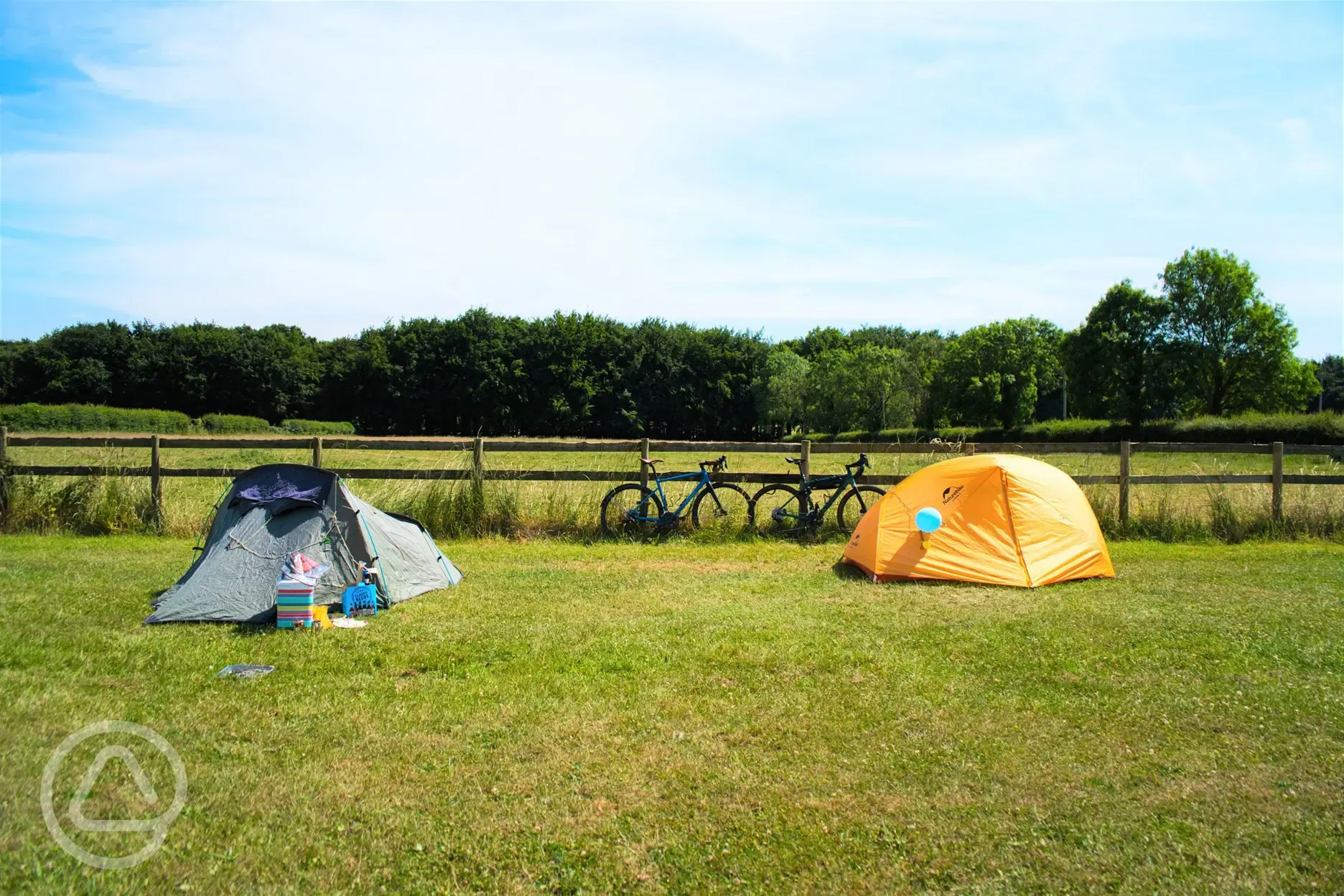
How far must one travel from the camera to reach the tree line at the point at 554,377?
51.8 m

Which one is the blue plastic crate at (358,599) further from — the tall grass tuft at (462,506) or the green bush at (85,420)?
the green bush at (85,420)

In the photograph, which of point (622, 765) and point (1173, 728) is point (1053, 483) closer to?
point (1173, 728)

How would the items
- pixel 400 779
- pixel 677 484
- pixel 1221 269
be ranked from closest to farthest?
pixel 400 779, pixel 677 484, pixel 1221 269

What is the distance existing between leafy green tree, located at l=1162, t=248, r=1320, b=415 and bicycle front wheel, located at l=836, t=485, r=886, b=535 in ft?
116

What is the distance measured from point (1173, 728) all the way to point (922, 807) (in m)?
1.85

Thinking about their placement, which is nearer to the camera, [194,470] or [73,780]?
[73,780]

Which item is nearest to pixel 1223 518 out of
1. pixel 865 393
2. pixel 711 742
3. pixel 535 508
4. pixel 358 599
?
pixel 535 508

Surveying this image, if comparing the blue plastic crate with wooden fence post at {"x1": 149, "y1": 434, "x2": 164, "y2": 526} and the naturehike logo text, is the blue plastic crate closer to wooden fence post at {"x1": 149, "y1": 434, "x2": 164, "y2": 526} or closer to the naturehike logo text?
the naturehike logo text

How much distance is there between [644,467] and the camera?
11.3 metres

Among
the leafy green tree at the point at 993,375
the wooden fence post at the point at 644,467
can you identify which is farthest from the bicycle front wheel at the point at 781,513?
the leafy green tree at the point at 993,375

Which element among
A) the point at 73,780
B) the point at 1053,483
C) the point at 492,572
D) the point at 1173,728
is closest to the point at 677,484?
the point at 492,572

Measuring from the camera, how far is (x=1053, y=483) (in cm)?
873

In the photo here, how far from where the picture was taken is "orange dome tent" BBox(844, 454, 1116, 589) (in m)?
8.25

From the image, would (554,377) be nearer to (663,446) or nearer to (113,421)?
(113,421)
